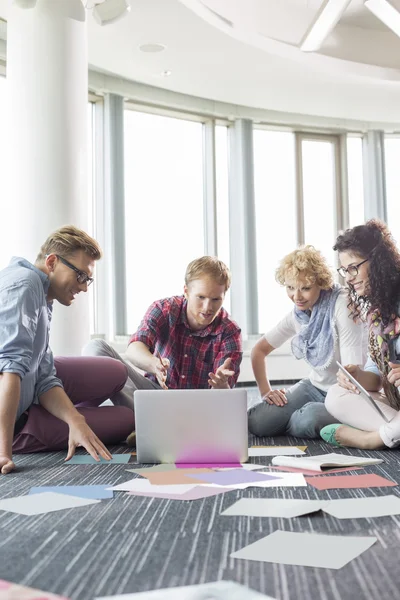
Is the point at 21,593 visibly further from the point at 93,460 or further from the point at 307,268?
the point at 307,268

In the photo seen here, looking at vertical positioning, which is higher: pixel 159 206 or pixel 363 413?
pixel 159 206

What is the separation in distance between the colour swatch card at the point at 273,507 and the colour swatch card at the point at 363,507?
0.10 ft

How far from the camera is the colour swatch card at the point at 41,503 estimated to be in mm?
1599

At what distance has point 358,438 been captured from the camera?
8.23ft

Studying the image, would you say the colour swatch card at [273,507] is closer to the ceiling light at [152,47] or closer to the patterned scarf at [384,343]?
the patterned scarf at [384,343]

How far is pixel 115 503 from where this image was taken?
168 centimetres

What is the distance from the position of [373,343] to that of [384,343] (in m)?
0.07

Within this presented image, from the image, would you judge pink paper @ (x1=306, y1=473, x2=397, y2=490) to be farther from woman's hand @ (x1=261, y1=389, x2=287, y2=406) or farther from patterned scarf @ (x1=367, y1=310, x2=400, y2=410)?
woman's hand @ (x1=261, y1=389, x2=287, y2=406)

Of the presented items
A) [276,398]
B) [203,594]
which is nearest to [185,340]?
[276,398]

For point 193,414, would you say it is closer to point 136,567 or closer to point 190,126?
point 136,567

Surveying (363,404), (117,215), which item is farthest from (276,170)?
(363,404)

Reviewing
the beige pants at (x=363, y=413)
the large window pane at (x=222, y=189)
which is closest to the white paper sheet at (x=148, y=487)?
the beige pants at (x=363, y=413)

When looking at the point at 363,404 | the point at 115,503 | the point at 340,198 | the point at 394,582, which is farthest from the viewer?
the point at 340,198

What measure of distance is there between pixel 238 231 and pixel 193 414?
461cm
